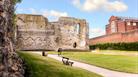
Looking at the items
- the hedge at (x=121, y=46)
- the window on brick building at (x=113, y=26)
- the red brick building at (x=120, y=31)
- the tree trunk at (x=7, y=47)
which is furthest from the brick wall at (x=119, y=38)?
the tree trunk at (x=7, y=47)

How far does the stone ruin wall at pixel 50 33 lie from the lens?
45656mm

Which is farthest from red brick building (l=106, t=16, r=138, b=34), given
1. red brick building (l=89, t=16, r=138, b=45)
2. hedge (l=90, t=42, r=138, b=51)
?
hedge (l=90, t=42, r=138, b=51)

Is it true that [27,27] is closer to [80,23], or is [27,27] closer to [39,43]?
[39,43]

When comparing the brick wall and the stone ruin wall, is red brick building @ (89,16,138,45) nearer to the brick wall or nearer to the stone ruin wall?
the brick wall

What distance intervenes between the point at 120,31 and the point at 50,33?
91.0 feet

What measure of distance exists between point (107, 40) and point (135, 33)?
10.9 m

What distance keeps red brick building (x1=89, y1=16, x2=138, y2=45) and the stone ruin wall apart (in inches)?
311

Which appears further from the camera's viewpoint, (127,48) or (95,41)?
(95,41)

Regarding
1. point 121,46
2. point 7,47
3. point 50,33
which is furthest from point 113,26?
point 7,47

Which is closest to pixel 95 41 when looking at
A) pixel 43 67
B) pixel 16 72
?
pixel 43 67

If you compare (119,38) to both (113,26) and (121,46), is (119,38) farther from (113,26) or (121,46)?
(113,26)

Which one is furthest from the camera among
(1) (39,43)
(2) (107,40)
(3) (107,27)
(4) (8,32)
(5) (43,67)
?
(3) (107,27)

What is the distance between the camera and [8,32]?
35.7 ft

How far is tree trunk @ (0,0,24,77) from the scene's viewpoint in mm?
10188
